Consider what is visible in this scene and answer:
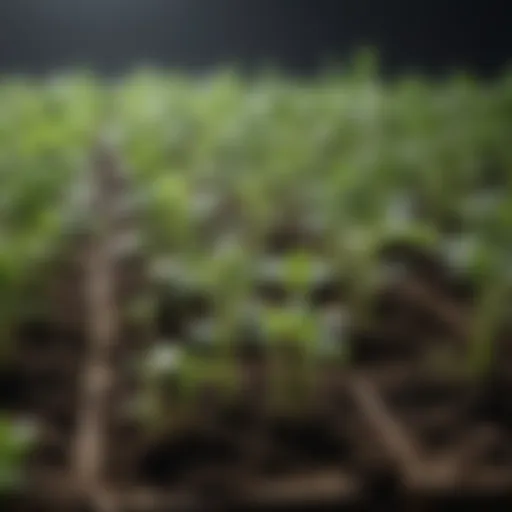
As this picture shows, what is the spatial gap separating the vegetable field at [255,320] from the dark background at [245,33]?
0.38ft

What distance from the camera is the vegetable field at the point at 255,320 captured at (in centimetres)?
91

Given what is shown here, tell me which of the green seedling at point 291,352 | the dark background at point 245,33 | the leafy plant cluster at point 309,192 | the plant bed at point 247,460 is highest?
the dark background at point 245,33

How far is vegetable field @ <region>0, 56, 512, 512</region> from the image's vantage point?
2.97 ft

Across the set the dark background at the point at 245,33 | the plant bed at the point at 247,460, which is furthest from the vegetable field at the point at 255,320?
the dark background at the point at 245,33

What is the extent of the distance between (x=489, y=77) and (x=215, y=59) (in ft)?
1.45

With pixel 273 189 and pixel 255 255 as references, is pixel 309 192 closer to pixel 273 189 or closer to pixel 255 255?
pixel 273 189

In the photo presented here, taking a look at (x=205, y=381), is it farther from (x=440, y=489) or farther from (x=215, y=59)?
(x=215, y=59)

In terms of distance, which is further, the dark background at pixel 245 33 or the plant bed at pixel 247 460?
the dark background at pixel 245 33

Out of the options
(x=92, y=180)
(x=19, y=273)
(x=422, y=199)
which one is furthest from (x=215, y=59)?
(x=19, y=273)

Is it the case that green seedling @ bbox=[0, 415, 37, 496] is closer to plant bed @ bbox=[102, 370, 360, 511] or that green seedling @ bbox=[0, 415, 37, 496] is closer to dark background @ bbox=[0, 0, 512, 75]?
plant bed @ bbox=[102, 370, 360, 511]

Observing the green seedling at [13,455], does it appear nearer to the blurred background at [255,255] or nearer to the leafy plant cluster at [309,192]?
the blurred background at [255,255]

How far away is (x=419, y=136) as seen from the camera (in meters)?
1.51

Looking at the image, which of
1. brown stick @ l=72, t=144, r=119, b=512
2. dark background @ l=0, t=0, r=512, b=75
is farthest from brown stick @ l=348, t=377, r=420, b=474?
dark background @ l=0, t=0, r=512, b=75

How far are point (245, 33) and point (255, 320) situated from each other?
64cm
